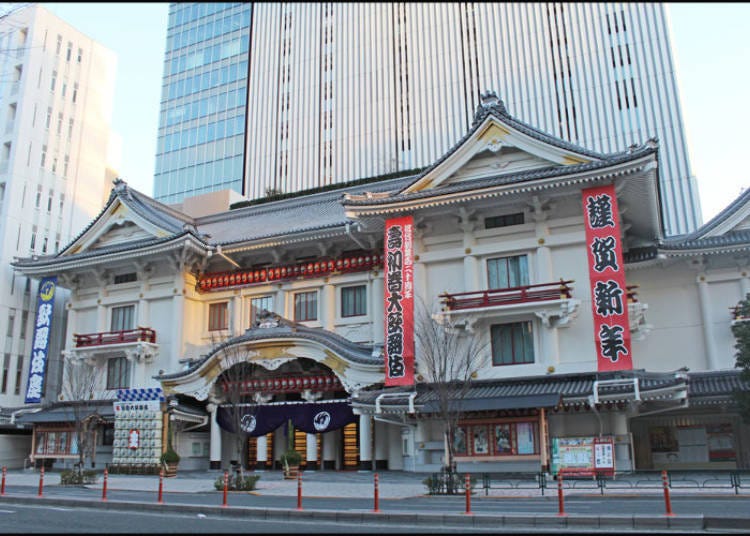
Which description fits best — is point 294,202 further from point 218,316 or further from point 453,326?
point 453,326

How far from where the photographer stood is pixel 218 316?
35.0 metres

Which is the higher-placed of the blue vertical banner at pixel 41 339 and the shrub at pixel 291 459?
the blue vertical banner at pixel 41 339

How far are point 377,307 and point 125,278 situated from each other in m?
14.9

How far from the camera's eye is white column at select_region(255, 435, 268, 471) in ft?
105

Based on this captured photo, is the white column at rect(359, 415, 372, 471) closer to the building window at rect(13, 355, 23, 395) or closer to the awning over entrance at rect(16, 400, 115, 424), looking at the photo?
the awning over entrance at rect(16, 400, 115, 424)

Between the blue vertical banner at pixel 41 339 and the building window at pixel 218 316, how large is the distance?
1003 cm

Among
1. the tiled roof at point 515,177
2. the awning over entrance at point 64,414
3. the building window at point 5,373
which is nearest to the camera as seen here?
the tiled roof at point 515,177

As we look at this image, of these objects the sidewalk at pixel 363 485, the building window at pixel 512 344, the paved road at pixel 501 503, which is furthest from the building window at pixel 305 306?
the paved road at pixel 501 503

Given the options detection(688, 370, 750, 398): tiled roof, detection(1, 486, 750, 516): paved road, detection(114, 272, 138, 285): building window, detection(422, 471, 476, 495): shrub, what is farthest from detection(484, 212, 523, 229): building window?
detection(114, 272, 138, 285): building window

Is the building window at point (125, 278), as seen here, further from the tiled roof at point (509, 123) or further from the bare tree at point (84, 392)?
the tiled roof at point (509, 123)

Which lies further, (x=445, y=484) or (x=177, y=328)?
(x=177, y=328)

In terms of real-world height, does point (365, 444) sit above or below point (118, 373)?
below

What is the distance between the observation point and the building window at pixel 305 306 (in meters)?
32.8

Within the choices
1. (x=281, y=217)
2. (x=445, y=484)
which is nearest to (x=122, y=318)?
(x=281, y=217)
